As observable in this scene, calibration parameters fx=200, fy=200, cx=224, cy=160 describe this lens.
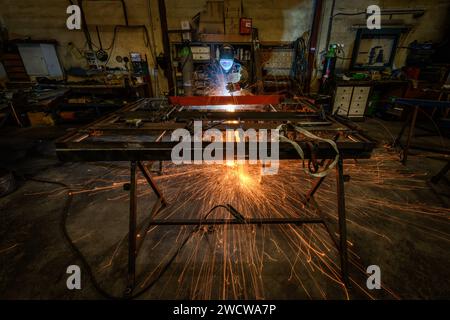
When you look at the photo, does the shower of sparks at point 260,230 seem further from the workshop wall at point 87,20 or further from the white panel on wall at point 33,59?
the white panel on wall at point 33,59

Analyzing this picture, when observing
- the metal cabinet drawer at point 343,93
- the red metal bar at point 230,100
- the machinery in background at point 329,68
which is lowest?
the metal cabinet drawer at point 343,93

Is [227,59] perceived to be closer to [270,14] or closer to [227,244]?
[270,14]

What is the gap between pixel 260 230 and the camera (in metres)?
2.04

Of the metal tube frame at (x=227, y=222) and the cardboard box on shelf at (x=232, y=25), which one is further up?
the cardboard box on shelf at (x=232, y=25)

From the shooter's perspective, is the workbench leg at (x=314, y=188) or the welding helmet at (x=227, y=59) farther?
the welding helmet at (x=227, y=59)

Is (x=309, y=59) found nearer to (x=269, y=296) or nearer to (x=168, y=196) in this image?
(x=168, y=196)

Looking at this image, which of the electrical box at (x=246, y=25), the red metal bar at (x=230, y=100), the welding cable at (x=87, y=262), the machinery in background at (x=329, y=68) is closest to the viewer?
the welding cable at (x=87, y=262)

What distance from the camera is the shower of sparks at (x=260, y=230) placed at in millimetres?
1569

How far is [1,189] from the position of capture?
2.55 m

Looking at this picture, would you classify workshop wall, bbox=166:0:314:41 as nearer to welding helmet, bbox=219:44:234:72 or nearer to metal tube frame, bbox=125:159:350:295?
welding helmet, bbox=219:44:234:72

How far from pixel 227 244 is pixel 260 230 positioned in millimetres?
377

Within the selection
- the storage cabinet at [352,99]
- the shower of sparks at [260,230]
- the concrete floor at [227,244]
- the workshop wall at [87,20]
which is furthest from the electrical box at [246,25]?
the concrete floor at [227,244]

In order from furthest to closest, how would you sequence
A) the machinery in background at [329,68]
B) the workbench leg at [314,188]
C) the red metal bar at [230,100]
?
1. the machinery in background at [329,68]
2. the red metal bar at [230,100]
3. the workbench leg at [314,188]
